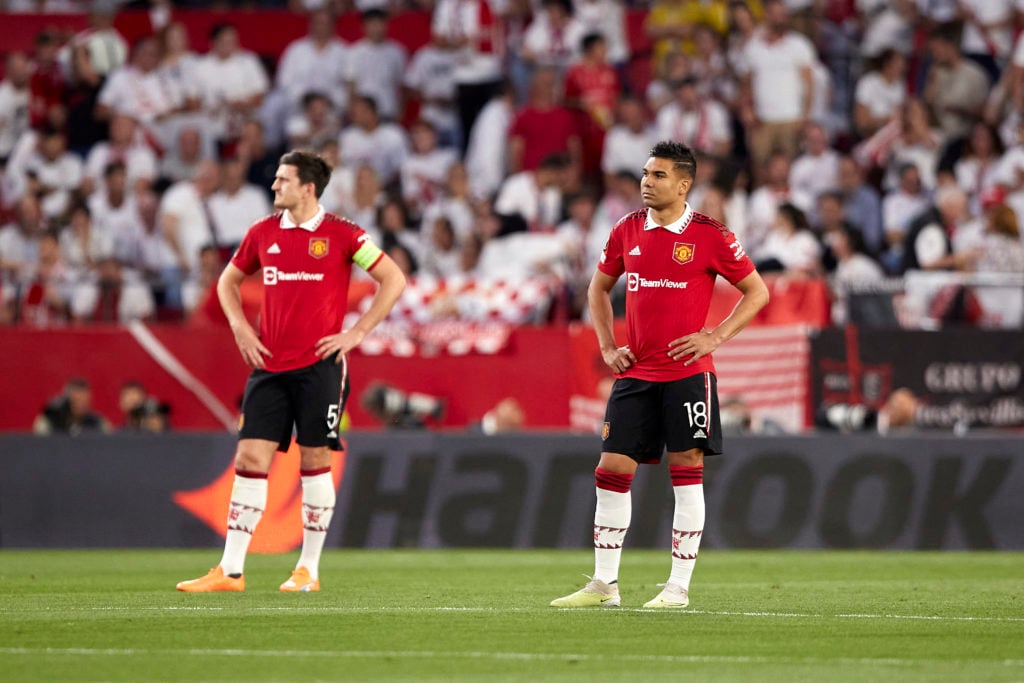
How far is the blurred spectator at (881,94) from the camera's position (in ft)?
71.2

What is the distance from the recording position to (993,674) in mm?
6941

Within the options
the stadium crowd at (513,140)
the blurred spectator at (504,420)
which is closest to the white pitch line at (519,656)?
the blurred spectator at (504,420)

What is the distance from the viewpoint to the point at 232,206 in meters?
20.2

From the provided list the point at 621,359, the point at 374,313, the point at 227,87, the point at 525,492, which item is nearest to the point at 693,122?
the point at 227,87

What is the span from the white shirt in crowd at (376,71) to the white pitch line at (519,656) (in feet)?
50.5

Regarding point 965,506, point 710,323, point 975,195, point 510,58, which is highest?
point 510,58

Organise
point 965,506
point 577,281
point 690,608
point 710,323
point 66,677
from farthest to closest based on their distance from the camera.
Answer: point 577,281, point 710,323, point 965,506, point 690,608, point 66,677

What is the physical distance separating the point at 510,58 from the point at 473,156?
6.48 ft

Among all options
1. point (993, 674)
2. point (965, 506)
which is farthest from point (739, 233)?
point (993, 674)

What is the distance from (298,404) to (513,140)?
11.1m

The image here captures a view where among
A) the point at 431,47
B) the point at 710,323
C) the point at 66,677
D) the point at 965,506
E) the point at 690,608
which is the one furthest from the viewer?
the point at 431,47

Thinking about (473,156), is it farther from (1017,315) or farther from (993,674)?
(993,674)

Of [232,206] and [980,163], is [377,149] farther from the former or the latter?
[980,163]

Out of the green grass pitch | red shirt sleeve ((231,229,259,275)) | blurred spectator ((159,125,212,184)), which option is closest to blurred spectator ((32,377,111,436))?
the green grass pitch
